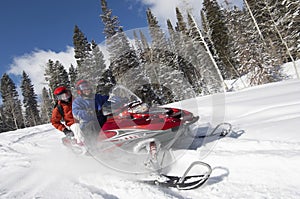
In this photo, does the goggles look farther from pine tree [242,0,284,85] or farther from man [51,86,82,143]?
pine tree [242,0,284,85]

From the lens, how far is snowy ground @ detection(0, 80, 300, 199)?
2508mm

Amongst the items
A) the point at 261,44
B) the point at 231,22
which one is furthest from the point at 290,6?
the point at 231,22

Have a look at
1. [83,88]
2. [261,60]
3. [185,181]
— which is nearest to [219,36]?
[261,60]

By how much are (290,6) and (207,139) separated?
19231mm

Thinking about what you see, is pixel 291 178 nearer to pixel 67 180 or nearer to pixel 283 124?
pixel 283 124

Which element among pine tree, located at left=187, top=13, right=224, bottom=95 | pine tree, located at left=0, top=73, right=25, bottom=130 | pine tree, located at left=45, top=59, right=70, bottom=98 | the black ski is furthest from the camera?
pine tree, located at left=0, top=73, right=25, bottom=130

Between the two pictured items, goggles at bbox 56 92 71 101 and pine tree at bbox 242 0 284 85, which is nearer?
goggles at bbox 56 92 71 101

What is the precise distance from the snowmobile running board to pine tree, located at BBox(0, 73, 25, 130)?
39270 millimetres

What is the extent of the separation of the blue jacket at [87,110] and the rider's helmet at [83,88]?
0.30 ft

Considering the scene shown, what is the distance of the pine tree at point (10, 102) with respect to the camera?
121 ft

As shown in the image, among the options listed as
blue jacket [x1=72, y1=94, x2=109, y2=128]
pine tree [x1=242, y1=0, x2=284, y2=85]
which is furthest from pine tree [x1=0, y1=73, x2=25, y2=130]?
blue jacket [x1=72, y1=94, x2=109, y2=128]

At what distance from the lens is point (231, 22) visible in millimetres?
24109

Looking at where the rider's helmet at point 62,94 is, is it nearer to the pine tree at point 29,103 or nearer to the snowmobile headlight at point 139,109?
the snowmobile headlight at point 139,109

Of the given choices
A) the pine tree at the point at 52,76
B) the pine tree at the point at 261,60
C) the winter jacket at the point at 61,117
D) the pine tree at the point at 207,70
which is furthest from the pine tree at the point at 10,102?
the winter jacket at the point at 61,117
